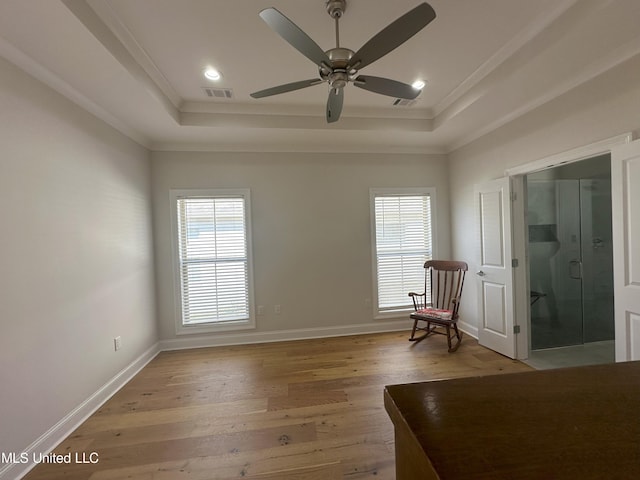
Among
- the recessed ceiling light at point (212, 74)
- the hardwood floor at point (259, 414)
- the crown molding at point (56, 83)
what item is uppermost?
the recessed ceiling light at point (212, 74)

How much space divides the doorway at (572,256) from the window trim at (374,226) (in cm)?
115

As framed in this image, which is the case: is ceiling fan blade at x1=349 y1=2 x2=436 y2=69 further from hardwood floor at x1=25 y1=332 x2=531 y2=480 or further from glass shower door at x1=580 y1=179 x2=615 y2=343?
glass shower door at x1=580 y1=179 x2=615 y2=343

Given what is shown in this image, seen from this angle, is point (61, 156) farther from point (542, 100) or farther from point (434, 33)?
point (542, 100)

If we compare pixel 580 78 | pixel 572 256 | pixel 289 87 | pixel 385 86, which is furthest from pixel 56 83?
pixel 572 256

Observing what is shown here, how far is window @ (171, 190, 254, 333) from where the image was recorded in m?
3.62

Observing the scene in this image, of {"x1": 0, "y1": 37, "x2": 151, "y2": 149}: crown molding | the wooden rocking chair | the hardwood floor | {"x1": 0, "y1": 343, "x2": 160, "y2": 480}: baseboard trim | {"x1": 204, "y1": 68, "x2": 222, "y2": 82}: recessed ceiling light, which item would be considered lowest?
the hardwood floor

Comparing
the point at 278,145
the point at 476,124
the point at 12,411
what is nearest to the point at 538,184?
the point at 476,124

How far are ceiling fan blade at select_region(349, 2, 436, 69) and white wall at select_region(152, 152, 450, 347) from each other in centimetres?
226

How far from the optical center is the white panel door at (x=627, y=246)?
1917mm

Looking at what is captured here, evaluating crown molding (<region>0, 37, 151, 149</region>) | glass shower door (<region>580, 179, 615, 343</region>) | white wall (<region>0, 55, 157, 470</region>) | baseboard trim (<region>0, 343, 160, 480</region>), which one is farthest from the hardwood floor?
crown molding (<region>0, 37, 151, 149</region>)

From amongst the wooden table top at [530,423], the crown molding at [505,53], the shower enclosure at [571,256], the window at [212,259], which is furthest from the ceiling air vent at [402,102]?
the wooden table top at [530,423]

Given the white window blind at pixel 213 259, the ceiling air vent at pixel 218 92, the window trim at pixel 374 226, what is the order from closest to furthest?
the ceiling air vent at pixel 218 92, the white window blind at pixel 213 259, the window trim at pixel 374 226

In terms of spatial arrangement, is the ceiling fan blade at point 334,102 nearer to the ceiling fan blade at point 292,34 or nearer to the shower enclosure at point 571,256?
the ceiling fan blade at point 292,34

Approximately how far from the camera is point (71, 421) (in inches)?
82.7
